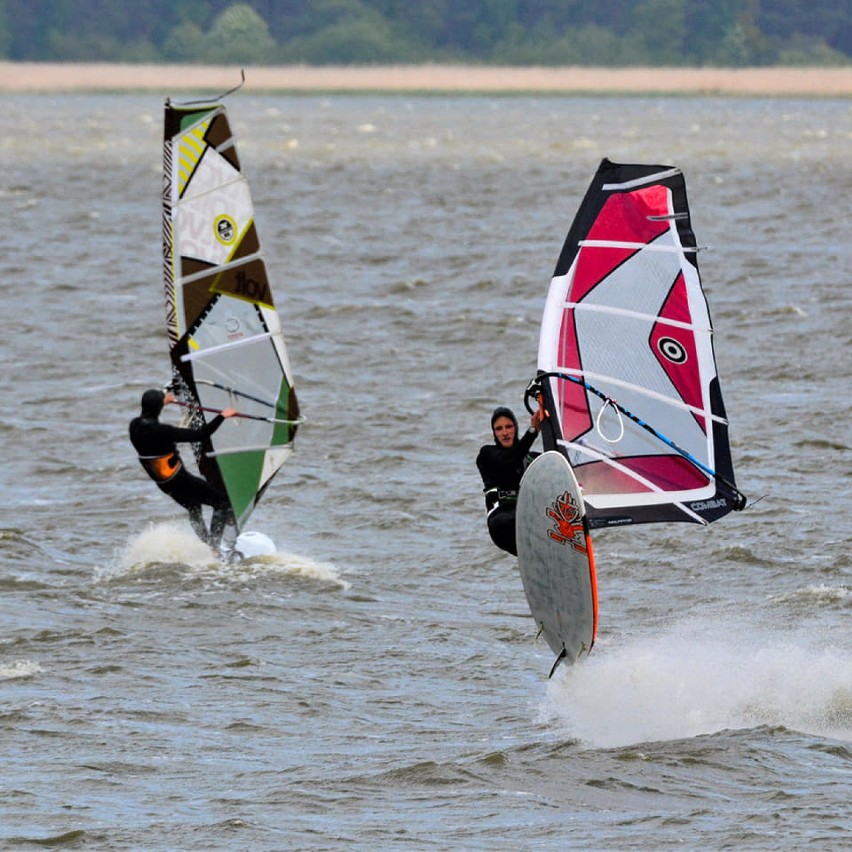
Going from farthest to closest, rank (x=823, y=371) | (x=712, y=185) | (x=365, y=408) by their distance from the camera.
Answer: (x=712, y=185) → (x=823, y=371) → (x=365, y=408)

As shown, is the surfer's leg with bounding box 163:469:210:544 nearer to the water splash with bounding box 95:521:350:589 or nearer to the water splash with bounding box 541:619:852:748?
the water splash with bounding box 95:521:350:589

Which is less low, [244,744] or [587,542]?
[587,542]

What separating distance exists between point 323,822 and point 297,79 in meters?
139

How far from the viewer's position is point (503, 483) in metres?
11.8

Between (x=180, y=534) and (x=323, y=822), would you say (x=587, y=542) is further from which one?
(x=180, y=534)

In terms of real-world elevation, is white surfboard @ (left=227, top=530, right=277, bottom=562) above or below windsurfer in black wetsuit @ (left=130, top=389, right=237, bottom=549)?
below

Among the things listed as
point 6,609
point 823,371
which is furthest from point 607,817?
point 823,371

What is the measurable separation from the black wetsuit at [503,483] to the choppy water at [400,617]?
987 millimetres

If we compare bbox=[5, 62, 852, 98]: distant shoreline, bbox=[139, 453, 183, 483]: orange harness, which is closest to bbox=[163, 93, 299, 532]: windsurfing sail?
bbox=[139, 453, 183, 483]: orange harness

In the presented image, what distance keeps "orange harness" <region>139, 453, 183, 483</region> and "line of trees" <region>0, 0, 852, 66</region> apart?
5138 inches

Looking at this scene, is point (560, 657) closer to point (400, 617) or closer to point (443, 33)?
point (400, 617)

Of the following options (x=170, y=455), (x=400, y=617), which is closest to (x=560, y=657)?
(x=400, y=617)

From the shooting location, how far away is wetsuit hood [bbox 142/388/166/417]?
1461 centimetres

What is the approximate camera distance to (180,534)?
51.7 ft
